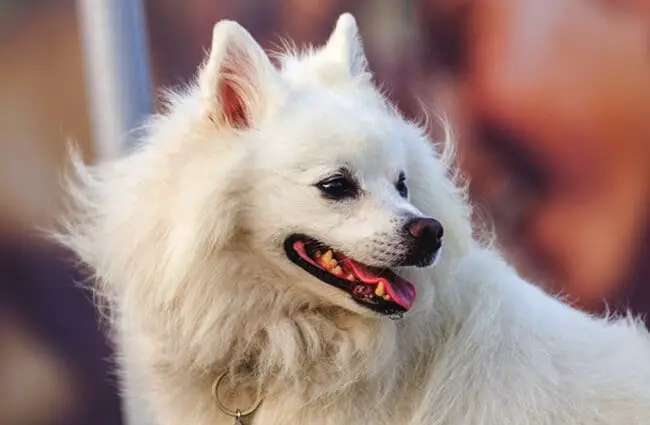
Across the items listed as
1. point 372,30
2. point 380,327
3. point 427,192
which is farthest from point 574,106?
point 380,327

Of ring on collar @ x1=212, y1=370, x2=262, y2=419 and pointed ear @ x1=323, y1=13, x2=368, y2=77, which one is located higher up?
pointed ear @ x1=323, y1=13, x2=368, y2=77

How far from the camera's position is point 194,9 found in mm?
1655

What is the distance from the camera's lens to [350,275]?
3.32ft

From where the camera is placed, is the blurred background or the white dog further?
the blurred background

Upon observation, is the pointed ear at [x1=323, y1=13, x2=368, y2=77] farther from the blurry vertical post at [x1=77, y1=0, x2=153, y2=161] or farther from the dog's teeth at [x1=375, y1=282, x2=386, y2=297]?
the blurry vertical post at [x1=77, y1=0, x2=153, y2=161]

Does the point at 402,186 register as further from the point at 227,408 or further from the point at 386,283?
the point at 227,408

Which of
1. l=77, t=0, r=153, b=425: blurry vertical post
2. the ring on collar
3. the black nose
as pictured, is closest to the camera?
the black nose

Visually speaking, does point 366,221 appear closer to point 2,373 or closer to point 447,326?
point 447,326

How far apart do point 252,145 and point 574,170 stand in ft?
3.12

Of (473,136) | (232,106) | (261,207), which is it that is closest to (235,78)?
(232,106)

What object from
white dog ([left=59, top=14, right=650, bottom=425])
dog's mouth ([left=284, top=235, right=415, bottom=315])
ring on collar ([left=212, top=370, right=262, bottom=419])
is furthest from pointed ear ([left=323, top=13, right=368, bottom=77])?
ring on collar ([left=212, top=370, right=262, bottom=419])

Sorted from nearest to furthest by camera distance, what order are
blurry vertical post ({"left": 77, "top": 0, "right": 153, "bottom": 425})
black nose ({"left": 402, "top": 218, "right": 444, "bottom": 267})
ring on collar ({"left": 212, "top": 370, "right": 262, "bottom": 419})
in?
1. black nose ({"left": 402, "top": 218, "right": 444, "bottom": 267})
2. ring on collar ({"left": 212, "top": 370, "right": 262, "bottom": 419})
3. blurry vertical post ({"left": 77, "top": 0, "right": 153, "bottom": 425})

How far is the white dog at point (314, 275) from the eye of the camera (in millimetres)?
1001

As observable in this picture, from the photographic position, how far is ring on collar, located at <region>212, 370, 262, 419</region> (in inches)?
42.7
